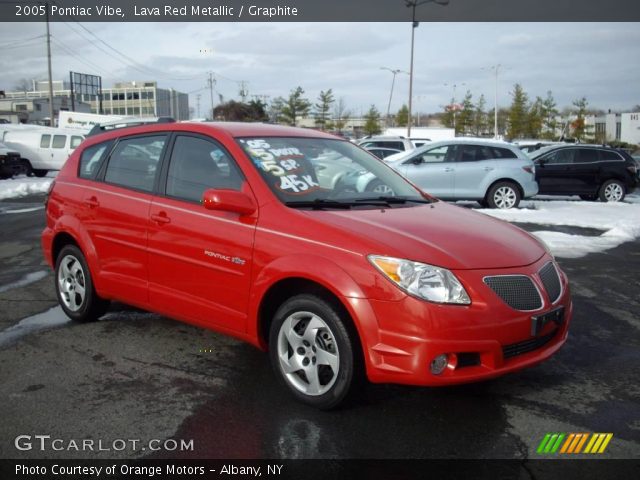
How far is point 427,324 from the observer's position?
318 cm

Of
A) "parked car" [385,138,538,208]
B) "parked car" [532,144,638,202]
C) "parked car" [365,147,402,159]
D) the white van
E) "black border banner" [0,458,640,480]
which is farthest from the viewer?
the white van

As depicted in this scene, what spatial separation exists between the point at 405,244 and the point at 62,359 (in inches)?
107

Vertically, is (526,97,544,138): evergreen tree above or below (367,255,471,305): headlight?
above

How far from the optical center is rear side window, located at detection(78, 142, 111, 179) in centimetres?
523

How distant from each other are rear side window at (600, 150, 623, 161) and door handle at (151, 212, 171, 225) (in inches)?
604

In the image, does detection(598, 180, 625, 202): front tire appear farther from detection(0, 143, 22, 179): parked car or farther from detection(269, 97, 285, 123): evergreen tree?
detection(269, 97, 285, 123): evergreen tree

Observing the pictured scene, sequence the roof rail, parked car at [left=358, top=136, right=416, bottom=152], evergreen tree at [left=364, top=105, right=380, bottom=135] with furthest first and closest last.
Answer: evergreen tree at [left=364, top=105, right=380, bottom=135]
parked car at [left=358, top=136, right=416, bottom=152]
the roof rail

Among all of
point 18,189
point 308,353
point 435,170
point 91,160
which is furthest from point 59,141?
Result: point 308,353

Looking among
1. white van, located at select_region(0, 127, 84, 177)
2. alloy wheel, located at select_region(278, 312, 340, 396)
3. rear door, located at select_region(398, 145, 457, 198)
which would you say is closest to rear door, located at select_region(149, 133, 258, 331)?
alloy wheel, located at select_region(278, 312, 340, 396)

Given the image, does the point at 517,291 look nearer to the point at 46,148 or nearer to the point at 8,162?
the point at 8,162

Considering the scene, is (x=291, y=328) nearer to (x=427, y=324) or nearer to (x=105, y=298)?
(x=427, y=324)

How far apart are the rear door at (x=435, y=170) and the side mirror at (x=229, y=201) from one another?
11126 mm

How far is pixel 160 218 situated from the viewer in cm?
438

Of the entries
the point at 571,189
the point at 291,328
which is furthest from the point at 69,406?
the point at 571,189
